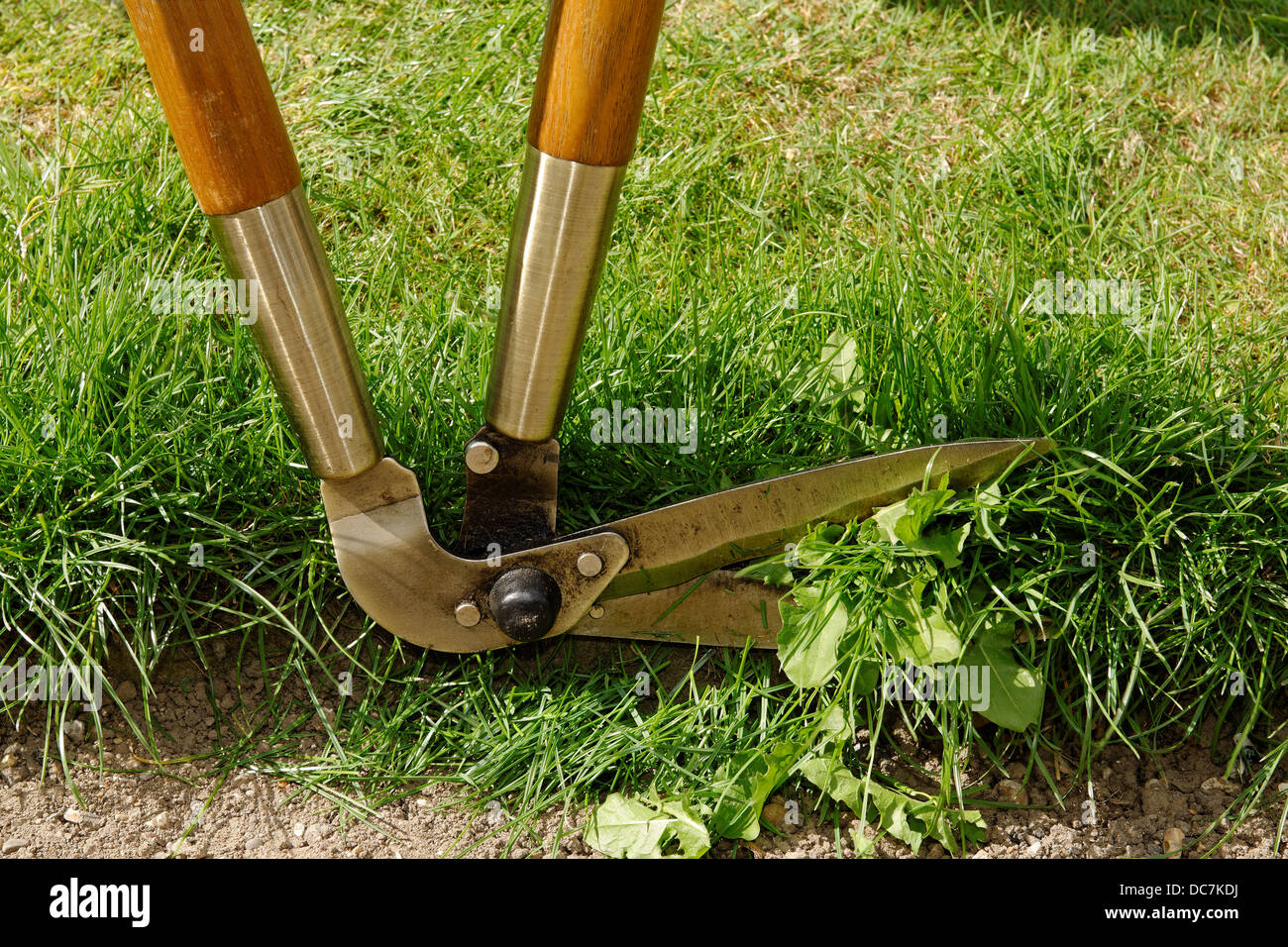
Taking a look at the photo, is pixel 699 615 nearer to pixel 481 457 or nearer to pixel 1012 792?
pixel 481 457

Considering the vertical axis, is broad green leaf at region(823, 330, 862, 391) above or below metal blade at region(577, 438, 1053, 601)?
above

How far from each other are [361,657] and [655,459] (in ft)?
2.44

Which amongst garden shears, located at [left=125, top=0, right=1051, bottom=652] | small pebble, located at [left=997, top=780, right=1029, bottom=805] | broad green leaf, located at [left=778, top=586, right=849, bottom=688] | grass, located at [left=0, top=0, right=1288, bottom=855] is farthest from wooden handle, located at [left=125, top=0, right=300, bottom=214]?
small pebble, located at [left=997, top=780, right=1029, bottom=805]

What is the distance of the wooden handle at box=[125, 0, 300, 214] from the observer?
62.4 inches

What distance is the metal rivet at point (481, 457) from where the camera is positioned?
199 centimetres

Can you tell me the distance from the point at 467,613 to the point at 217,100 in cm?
95

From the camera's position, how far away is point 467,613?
199 centimetres

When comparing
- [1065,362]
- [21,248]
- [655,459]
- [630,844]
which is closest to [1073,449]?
[1065,362]

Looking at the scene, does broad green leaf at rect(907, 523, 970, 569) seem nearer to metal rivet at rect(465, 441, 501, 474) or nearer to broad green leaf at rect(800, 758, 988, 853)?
broad green leaf at rect(800, 758, 988, 853)

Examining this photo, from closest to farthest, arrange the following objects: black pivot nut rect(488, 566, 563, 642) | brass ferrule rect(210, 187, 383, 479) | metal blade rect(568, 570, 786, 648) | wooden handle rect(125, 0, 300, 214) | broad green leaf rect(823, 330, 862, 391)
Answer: wooden handle rect(125, 0, 300, 214), brass ferrule rect(210, 187, 383, 479), black pivot nut rect(488, 566, 563, 642), metal blade rect(568, 570, 786, 648), broad green leaf rect(823, 330, 862, 391)

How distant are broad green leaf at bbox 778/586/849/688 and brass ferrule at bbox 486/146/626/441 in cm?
57

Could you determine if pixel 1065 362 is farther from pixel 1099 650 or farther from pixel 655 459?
pixel 655 459

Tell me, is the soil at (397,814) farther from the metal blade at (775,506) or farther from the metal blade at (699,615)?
the metal blade at (775,506)

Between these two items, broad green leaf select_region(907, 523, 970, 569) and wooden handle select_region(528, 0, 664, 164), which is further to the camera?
broad green leaf select_region(907, 523, 970, 569)
